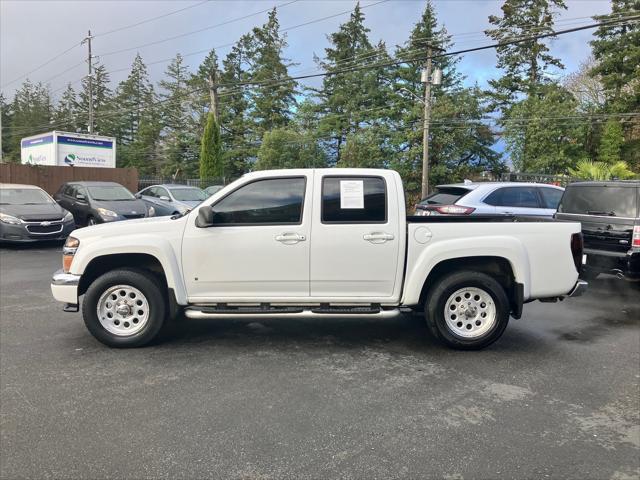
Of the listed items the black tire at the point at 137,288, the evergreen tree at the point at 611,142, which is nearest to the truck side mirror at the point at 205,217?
the black tire at the point at 137,288

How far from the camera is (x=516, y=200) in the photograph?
1018 cm

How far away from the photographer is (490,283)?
4.98m

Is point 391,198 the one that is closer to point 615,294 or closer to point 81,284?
point 81,284

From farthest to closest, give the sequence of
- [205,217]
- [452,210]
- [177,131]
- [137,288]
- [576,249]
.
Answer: [177,131], [452,210], [576,249], [137,288], [205,217]

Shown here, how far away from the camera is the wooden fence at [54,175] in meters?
20.2

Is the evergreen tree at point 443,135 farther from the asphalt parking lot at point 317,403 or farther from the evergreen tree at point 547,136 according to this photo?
the asphalt parking lot at point 317,403

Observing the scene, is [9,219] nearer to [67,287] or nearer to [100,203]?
[100,203]

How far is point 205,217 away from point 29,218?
30.7 feet

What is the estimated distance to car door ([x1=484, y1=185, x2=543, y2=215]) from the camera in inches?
390

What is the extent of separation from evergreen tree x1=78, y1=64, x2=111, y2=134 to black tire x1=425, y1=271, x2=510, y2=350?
61.7m

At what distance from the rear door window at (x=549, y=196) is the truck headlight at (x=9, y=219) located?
39.5 ft

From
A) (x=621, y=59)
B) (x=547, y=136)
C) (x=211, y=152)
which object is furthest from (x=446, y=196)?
(x=621, y=59)

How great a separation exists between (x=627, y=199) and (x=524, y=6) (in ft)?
110

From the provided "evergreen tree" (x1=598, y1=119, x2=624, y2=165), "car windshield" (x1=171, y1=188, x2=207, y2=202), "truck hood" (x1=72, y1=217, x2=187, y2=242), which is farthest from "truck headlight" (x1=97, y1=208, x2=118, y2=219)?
"evergreen tree" (x1=598, y1=119, x2=624, y2=165)
